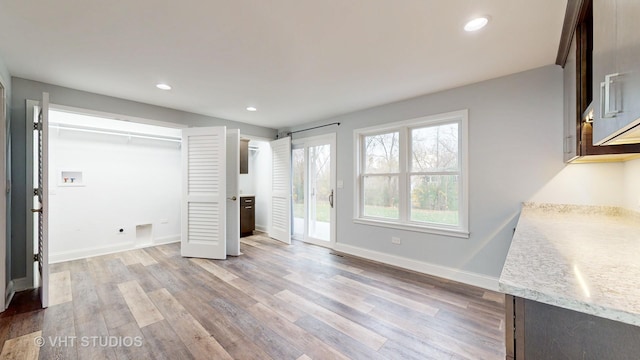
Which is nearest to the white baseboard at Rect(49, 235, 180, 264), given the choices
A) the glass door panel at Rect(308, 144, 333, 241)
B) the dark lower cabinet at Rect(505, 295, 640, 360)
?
the glass door panel at Rect(308, 144, 333, 241)

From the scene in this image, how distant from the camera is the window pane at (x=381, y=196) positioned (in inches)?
148

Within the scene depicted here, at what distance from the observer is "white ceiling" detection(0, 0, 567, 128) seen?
168cm

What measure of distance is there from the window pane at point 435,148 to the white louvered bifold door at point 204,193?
2.92 metres

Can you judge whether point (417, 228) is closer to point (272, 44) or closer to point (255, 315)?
point (255, 315)

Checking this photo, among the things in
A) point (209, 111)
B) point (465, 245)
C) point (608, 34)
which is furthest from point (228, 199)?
point (608, 34)

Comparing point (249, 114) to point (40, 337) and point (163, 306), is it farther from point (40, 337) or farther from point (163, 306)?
point (40, 337)

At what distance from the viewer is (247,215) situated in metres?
5.69

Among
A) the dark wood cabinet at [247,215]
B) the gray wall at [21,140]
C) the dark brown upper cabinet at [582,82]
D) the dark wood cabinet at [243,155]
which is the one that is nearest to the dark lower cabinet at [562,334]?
the dark brown upper cabinet at [582,82]

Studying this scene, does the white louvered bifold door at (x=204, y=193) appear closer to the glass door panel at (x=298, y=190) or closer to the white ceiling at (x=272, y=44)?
the white ceiling at (x=272, y=44)

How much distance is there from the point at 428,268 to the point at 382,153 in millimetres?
1763

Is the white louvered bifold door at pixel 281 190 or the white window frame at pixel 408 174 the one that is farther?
the white louvered bifold door at pixel 281 190

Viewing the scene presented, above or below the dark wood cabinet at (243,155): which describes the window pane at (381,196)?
below

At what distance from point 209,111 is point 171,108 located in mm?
547

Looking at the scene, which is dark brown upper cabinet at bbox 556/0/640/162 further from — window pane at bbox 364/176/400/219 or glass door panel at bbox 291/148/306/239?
glass door panel at bbox 291/148/306/239
